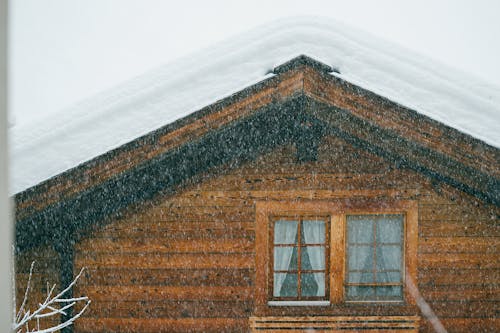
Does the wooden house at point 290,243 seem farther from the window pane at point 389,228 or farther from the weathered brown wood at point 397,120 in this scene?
the weathered brown wood at point 397,120

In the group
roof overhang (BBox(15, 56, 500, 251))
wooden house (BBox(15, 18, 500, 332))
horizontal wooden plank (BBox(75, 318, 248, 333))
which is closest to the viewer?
roof overhang (BBox(15, 56, 500, 251))

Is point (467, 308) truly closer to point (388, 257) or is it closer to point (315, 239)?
point (388, 257)

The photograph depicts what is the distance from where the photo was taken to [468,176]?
5391 mm

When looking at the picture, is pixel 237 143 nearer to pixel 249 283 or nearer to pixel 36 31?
pixel 249 283

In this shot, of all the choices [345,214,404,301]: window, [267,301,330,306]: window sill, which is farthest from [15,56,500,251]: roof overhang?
[267,301,330,306]: window sill

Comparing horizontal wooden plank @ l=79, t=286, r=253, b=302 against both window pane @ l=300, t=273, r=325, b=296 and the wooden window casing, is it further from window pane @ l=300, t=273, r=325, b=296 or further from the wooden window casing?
window pane @ l=300, t=273, r=325, b=296

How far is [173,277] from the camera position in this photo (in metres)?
5.66

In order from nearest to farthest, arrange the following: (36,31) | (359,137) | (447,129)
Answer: (447,129) < (359,137) < (36,31)

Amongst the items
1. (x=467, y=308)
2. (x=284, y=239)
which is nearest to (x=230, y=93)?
(x=284, y=239)

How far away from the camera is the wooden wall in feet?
18.4

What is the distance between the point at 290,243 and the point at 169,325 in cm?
170

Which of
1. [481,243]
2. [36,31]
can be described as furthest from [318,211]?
[36,31]

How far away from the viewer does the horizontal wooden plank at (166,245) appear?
5621 mm

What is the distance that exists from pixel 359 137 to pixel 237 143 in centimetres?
135
